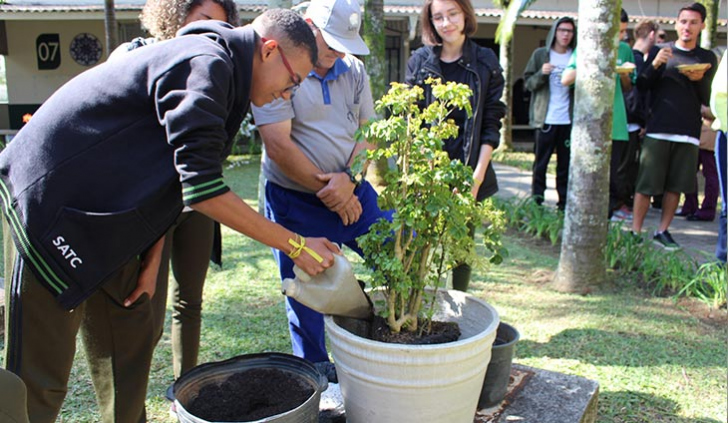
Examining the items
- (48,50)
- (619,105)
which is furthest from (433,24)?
(48,50)

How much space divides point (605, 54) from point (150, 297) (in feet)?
12.1

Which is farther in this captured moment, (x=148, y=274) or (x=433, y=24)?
(x=433, y=24)

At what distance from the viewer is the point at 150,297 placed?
2564 mm

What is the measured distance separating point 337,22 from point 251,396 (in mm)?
1507

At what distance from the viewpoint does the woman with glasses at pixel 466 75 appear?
3670 mm

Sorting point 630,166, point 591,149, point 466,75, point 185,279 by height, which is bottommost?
point 630,166

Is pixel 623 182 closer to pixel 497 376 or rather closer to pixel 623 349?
pixel 623 349

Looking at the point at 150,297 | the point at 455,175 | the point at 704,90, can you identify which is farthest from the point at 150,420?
the point at 704,90

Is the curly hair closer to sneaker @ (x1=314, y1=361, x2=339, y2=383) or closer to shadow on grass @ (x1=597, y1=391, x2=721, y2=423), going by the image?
sneaker @ (x1=314, y1=361, x2=339, y2=383)

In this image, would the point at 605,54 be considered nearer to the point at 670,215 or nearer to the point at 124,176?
the point at 670,215

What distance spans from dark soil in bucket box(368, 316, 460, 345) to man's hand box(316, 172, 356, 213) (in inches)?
22.3

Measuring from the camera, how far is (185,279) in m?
2.98

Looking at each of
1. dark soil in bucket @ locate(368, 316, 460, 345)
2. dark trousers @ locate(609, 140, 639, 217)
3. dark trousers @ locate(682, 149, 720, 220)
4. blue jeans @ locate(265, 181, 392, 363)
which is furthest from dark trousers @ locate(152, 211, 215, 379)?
dark trousers @ locate(682, 149, 720, 220)

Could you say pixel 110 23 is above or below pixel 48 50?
above
